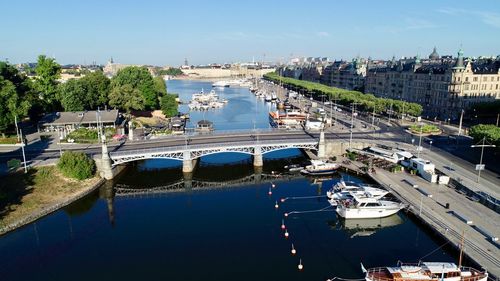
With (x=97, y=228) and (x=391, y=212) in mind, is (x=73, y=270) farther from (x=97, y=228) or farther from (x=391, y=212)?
(x=391, y=212)

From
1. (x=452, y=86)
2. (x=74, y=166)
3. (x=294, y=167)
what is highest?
(x=452, y=86)

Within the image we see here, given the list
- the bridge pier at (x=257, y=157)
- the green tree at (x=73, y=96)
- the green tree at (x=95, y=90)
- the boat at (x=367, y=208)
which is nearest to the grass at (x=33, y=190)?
the bridge pier at (x=257, y=157)

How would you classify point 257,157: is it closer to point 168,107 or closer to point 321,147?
point 321,147

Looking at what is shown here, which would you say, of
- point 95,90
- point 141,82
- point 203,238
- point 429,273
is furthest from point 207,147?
point 141,82

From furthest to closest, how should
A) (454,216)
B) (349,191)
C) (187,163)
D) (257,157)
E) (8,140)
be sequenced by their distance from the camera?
1. (8,140)
2. (257,157)
3. (187,163)
4. (349,191)
5. (454,216)

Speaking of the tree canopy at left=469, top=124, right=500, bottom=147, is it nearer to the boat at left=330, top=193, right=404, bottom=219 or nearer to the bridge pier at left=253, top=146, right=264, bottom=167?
the boat at left=330, top=193, right=404, bottom=219

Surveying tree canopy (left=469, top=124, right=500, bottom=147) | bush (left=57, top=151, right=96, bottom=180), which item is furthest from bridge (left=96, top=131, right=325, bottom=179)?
tree canopy (left=469, top=124, right=500, bottom=147)
